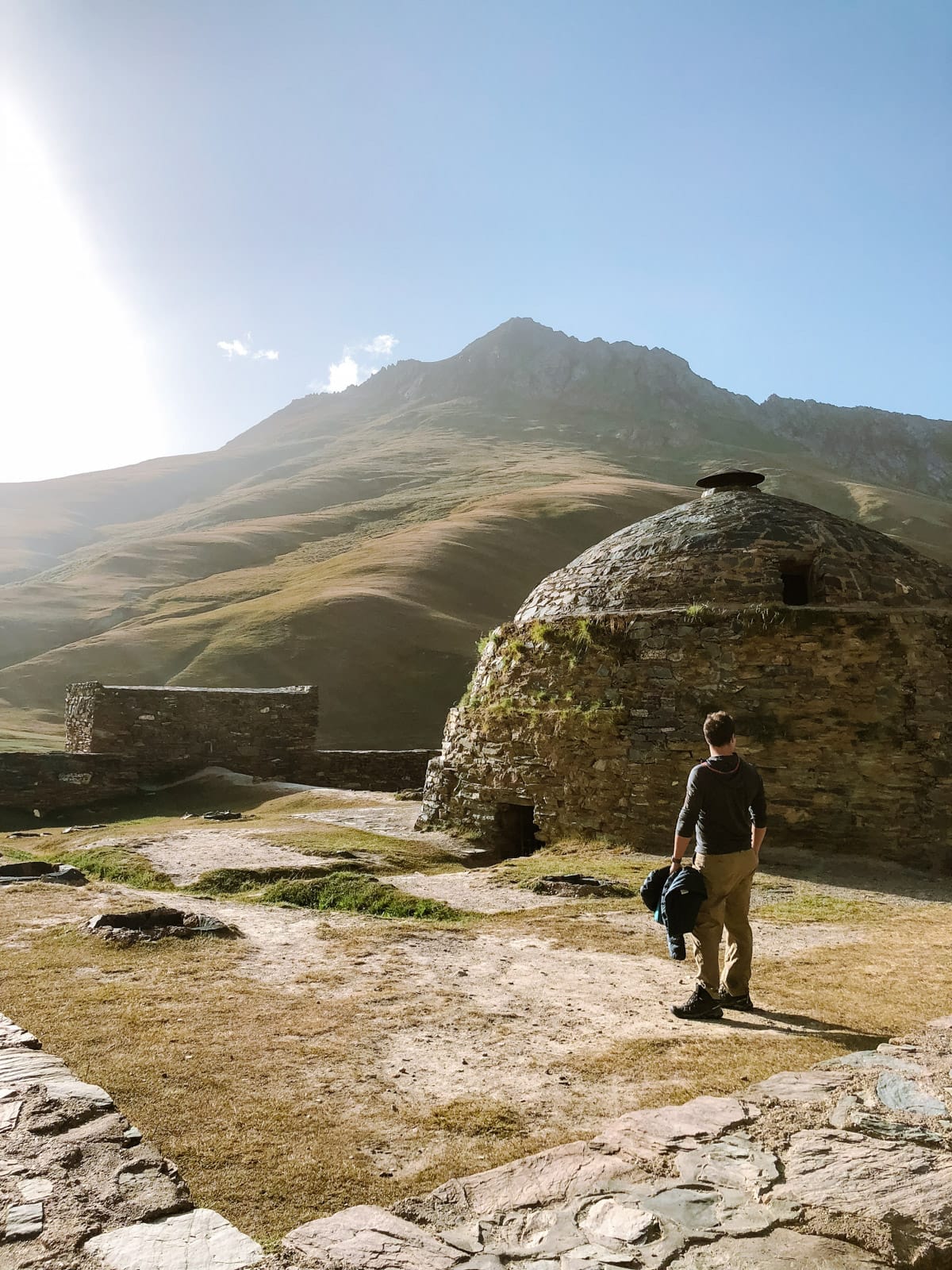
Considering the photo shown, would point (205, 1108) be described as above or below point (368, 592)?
below

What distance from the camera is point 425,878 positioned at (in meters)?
10.6

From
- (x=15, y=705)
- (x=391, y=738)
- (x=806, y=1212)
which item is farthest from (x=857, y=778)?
(x=15, y=705)

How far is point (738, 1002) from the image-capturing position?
5422 mm

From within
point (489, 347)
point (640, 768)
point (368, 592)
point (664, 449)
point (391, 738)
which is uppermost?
point (489, 347)

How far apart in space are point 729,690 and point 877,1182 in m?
9.82

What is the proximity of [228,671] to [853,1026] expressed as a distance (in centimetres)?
4332

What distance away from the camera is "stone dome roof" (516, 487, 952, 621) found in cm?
1306

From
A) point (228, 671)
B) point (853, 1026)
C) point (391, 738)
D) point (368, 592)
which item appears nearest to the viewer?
point (853, 1026)

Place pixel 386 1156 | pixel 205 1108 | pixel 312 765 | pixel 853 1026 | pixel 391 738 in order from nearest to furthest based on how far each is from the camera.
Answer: pixel 386 1156, pixel 205 1108, pixel 853 1026, pixel 312 765, pixel 391 738

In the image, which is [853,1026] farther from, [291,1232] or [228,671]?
[228,671]

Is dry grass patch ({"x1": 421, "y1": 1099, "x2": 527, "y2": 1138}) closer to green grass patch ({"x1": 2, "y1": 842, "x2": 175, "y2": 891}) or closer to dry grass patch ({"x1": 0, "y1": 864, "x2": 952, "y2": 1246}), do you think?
dry grass patch ({"x1": 0, "y1": 864, "x2": 952, "y2": 1246})

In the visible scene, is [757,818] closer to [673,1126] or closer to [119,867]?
[673,1126]

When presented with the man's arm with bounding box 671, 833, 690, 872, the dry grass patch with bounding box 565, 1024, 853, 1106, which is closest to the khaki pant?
the man's arm with bounding box 671, 833, 690, 872

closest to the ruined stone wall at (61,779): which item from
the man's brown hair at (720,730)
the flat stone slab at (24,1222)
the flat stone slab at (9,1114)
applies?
the flat stone slab at (9,1114)
